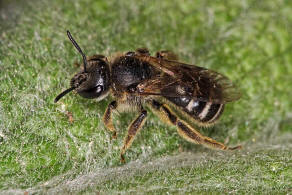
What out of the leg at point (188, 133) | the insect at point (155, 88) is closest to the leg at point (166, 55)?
the insect at point (155, 88)

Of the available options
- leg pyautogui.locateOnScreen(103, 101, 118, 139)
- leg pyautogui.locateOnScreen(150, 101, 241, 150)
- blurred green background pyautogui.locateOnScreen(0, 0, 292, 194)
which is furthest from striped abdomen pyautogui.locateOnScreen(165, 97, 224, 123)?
leg pyautogui.locateOnScreen(103, 101, 118, 139)

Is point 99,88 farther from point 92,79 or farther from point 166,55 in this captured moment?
point 166,55

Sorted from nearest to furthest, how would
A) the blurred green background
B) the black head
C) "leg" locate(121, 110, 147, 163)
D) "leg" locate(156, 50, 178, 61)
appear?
the blurred green background < the black head < "leg" locate(121, 110, 147, 163) < "leg" locate(156, 50, 178, 61)

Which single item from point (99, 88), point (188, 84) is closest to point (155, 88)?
point (188, 84)

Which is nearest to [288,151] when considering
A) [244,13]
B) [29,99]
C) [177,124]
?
[177,124]

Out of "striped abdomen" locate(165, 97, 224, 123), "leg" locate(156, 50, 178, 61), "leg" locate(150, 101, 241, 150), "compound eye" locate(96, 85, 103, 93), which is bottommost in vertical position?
"leg" locate(150, 101, 241, 150)

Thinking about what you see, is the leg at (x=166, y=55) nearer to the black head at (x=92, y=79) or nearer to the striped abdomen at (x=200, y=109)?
the striped abdomen at (x=200, y=109)

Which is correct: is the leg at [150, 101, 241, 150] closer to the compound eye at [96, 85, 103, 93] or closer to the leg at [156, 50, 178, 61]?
the leg at [156, 50, 178, 61]

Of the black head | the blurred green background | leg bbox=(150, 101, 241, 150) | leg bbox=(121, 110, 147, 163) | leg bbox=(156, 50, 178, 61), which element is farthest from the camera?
leg bbox=(156, 50, 178, 61)
